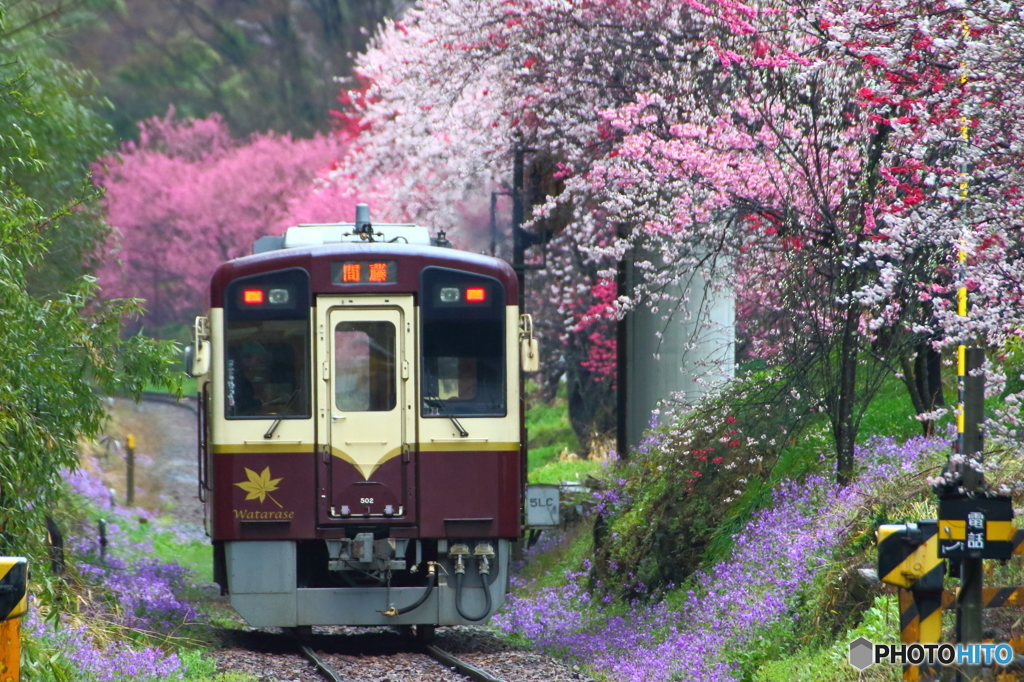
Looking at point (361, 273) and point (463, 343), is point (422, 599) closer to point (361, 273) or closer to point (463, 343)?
point (463, 343)

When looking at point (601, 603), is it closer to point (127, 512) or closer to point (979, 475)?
point (979, 475)

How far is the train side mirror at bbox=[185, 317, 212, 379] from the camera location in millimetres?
9008

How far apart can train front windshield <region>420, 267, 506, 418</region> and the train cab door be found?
163 mm

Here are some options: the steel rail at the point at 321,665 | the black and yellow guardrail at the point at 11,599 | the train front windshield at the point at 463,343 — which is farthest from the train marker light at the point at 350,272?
the black and yellow guardrail at the point at 11,599

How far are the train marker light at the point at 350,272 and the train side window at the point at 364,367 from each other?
0.31m

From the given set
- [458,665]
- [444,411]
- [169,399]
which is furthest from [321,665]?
[169,399]

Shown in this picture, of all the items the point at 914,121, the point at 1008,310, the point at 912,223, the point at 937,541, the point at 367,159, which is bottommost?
the point at 937,541

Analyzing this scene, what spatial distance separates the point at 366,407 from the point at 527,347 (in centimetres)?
122

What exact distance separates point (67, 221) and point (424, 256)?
6281 mm

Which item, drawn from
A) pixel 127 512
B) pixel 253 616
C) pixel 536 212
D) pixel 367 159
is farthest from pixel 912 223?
pixel 127 512

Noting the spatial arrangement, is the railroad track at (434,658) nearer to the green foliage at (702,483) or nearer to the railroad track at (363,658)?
the railroad track at (363,658)

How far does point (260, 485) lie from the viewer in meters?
8.95

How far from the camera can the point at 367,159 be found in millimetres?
19406

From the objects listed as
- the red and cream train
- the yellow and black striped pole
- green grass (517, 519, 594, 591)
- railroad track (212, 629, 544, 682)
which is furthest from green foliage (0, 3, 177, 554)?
the yellow and black striped pole
